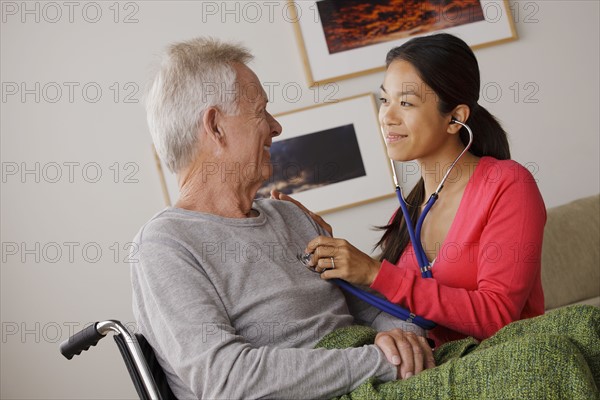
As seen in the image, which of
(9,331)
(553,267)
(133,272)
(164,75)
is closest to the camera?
(133,272)

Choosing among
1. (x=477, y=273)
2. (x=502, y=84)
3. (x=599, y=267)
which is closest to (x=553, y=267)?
(x=599, y=267)

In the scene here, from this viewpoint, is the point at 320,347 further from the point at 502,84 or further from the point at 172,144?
the point at 502,84

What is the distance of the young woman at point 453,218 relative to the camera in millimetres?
1782

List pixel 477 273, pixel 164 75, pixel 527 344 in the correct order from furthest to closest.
→ pixel 477 273
pixel 164 75
pixel 527 344

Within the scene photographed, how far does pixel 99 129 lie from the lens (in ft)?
11.3

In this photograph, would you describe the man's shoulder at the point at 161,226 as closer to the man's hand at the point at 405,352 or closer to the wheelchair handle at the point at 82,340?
the wheelchair handle at the point at 82,340

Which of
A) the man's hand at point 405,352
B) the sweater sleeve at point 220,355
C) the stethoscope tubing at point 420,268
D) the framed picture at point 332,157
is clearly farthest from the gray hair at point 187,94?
the framed picture at point 332,157

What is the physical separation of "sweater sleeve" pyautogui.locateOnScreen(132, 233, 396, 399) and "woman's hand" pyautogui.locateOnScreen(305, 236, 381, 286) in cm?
28

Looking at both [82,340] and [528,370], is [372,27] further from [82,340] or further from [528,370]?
[528,370]

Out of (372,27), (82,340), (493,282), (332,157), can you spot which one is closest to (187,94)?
(82,340)

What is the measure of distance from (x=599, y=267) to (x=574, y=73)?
3.01ft

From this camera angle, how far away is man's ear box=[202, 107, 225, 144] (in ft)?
5.63

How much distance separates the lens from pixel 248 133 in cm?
175

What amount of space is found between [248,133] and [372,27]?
190 centimetres
